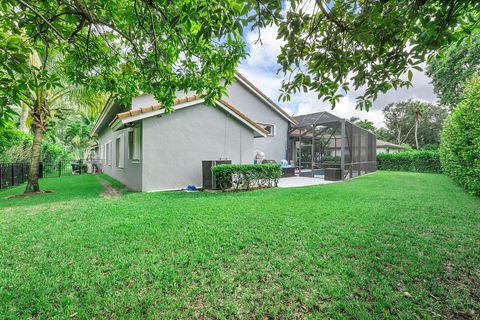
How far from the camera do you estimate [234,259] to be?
→ 312 cm

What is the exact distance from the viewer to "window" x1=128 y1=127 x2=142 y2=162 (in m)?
8.93

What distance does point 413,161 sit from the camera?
893 inches

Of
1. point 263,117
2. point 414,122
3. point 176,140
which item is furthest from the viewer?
point 414,122

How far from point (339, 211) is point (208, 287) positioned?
14.4 ft

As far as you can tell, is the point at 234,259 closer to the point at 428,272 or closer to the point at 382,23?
the point at 428,272

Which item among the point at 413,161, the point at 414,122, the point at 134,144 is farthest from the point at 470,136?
the point at 414,122

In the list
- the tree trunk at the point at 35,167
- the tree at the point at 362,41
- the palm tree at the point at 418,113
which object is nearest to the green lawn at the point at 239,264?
the tree at the point at 362,41

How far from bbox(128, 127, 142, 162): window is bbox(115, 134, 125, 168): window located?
5.65ft

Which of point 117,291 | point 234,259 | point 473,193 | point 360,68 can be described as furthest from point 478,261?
point 473,193

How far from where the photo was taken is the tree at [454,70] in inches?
760

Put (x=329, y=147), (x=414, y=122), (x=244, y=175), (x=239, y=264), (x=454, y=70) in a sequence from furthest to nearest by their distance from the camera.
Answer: (x=414, y=122)
(x=454, y=70)
(x=329, y=147)
(x=244, y=175)
(x=239, y=264)

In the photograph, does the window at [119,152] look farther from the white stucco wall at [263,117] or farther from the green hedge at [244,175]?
the white stucco wall at [263,117]

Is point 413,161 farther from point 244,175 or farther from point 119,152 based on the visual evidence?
point 119,152

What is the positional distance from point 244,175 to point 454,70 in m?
27.4
